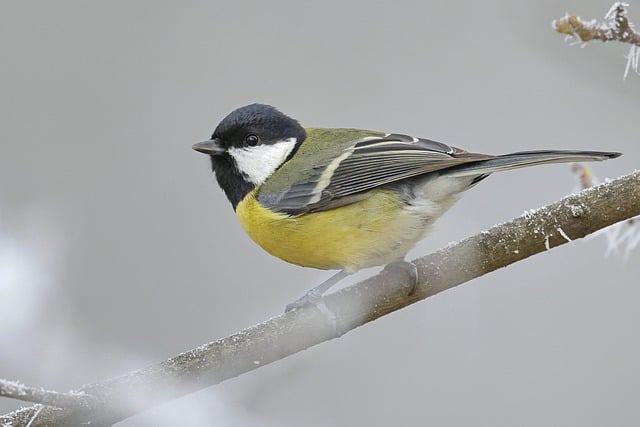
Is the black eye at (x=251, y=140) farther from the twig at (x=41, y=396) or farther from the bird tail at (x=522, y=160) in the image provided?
the twig at (x=41, y=396)

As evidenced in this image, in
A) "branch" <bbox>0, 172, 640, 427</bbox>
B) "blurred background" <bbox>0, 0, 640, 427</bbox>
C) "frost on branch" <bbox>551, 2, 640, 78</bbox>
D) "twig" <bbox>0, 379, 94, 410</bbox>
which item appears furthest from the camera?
"blurred background" <bbox>0, 0, 640, 427</bbox>

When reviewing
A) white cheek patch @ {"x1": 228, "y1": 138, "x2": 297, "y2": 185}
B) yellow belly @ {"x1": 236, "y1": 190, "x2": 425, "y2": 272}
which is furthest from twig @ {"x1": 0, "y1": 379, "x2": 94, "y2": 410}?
white cheek patch @ {"x1": 228, "y1": 138, "x2": 297, "y2": 185}

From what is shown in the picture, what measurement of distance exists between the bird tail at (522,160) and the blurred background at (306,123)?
24cm

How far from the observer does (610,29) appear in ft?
6.00

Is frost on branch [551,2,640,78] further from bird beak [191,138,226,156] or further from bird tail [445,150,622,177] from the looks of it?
bird beak [191,138,226,156]

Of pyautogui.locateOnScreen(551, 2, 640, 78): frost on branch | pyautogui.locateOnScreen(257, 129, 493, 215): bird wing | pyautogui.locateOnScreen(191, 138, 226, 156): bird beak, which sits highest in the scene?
pyautogui.locateOnScreen(551, 2, 640, 78): frost on branch

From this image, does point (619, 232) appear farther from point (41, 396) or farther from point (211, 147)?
point (41, 396)

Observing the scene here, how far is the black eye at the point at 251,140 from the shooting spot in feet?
9.92

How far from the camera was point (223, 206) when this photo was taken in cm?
415

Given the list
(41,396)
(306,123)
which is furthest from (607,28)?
(306,123)

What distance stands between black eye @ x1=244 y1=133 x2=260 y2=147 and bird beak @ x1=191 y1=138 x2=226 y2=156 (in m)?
0.09

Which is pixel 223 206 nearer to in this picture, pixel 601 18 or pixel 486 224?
pixel 486 224

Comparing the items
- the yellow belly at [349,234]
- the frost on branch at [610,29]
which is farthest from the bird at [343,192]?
the frost on branch at [610,29]

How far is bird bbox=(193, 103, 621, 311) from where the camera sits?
2721 mm
